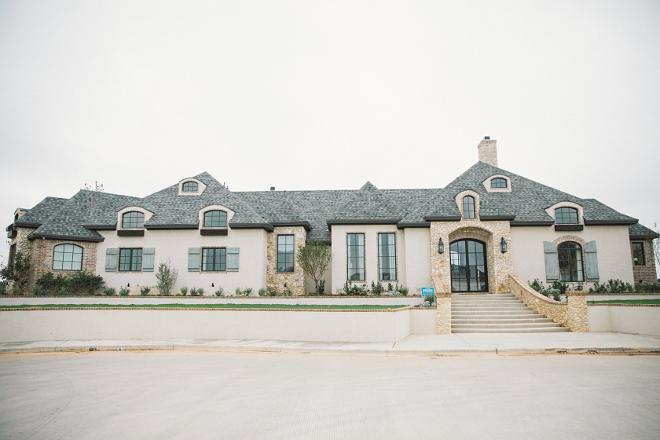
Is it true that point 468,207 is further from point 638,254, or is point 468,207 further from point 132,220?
point 132,220

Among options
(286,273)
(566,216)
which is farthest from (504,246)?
(286,273)

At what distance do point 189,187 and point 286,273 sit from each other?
761 cm

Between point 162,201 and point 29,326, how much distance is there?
9.57m

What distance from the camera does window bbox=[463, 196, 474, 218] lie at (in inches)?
764

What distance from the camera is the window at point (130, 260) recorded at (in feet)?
68.3

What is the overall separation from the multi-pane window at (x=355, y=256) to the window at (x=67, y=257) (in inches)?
540

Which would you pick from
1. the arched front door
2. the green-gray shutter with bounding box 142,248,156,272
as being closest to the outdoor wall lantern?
the arched front door

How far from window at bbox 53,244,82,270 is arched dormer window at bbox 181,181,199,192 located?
19.8ft

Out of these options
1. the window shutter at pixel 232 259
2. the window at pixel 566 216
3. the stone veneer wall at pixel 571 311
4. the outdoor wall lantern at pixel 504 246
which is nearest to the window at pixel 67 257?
the window shutter at pixel 232 259

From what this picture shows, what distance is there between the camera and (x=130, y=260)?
2094 cm

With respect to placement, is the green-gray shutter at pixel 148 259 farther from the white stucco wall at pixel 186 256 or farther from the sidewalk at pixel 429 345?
the sidewalk at pixel 429 345

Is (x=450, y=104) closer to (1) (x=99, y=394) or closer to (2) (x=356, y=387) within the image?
(2) (x=356, y=387)

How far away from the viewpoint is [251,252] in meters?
20.4

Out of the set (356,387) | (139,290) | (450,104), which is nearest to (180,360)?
(356,387)
